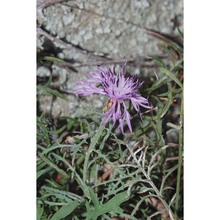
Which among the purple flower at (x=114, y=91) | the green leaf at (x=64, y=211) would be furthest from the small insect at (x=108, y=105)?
the green leaf at (x=64, y=211)

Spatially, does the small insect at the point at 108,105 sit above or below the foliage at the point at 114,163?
above

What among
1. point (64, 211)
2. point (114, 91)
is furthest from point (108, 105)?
point (64, 211)

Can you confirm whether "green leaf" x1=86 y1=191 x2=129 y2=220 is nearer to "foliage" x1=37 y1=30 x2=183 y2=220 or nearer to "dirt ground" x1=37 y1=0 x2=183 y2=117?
"foliage" x1=37 y1=30 x2=183 y2=220

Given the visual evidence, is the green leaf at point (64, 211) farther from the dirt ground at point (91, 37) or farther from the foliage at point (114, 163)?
the dirt ground at point (91, 37)

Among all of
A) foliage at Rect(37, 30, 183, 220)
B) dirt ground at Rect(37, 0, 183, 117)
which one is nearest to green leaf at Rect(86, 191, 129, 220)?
foliage at Rect(37, 30, 183, 220)
